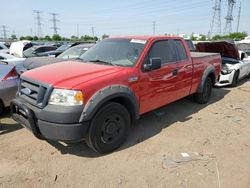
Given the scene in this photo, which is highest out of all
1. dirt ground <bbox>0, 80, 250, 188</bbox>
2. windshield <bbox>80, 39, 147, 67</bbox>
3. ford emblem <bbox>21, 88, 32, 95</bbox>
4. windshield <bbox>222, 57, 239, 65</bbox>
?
windshield <bbox>80, 39, 147, 67</bbox>

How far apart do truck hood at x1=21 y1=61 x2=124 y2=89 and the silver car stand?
123cm

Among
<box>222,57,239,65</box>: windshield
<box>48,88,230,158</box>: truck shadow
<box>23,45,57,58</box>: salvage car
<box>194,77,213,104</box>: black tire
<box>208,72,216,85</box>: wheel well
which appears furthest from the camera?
<box>23,45,57,58</box>: salvage car

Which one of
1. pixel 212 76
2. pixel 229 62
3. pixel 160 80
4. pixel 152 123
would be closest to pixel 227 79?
pixel 229 62

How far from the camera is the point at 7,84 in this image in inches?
183

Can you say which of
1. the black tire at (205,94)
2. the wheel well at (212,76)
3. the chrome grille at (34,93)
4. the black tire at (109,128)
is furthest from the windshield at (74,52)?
the black tire at (109,128)

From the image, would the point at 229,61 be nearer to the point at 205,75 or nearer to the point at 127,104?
the point at 205,75

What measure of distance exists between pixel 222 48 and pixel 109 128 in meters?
6.71

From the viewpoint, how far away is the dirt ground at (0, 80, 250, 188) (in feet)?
9.63

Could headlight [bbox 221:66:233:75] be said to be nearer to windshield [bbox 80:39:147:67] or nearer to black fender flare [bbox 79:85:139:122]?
windshield [bbox 80:39:147:67]

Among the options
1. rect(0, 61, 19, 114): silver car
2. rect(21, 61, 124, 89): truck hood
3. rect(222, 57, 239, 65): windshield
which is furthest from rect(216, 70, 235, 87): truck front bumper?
rect(0, 61, 19, 114): silver car

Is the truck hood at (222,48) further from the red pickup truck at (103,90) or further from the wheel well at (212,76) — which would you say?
the red pickup truck at (103,90)

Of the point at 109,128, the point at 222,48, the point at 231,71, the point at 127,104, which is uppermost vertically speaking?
the point at 222,48

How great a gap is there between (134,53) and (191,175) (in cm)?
218

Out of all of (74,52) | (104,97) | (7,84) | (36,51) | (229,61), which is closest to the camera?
(104,97)
